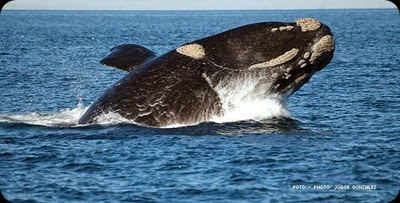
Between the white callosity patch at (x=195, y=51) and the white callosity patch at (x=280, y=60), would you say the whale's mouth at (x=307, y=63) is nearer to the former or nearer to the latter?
the white callosity patch at (x=280, y=60)

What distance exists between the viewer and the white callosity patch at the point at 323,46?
15.7 meters

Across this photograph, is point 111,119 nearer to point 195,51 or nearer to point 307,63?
point 195,51

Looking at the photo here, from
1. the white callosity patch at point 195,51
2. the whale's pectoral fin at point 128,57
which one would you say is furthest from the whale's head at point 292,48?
the whale's pectoral fin at point 128,57

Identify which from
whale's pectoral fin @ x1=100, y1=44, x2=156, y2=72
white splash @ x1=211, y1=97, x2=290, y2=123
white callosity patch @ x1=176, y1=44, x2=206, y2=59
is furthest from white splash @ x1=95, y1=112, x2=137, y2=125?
white splash @ x1=211, y1=97, x2=290, y2=123

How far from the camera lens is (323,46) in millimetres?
15727

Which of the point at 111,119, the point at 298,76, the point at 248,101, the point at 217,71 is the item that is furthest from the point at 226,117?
the point at 111,119

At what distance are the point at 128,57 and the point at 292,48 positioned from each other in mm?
3933

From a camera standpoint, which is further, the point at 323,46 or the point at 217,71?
the point at 217,71

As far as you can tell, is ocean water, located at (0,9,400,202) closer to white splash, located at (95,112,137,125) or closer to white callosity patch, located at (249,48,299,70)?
white splash, located at (95,112,137,125)

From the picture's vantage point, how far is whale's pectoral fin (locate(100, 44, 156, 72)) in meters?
17.0

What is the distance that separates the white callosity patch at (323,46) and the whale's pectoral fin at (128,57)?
3818 mm

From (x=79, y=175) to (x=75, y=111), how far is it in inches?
298

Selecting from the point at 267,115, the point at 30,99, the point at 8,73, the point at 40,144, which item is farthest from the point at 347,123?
the point at 8,73

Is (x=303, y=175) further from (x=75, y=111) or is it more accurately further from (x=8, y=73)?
(x=8, y=73)
